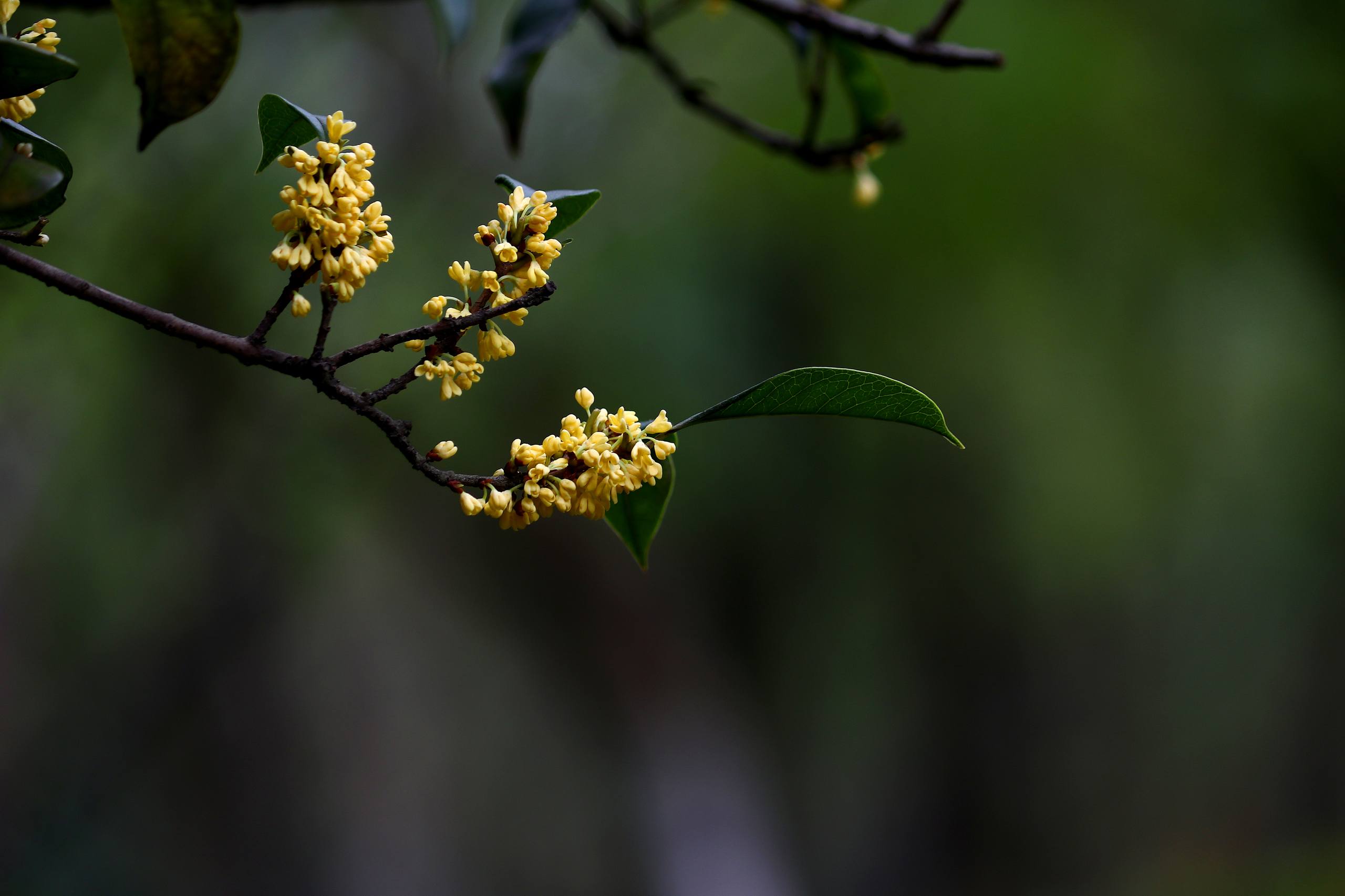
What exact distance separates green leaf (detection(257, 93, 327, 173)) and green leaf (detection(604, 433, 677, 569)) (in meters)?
0.22

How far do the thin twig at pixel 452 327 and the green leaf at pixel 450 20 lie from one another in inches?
14.4

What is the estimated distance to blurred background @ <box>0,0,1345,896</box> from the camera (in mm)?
1775

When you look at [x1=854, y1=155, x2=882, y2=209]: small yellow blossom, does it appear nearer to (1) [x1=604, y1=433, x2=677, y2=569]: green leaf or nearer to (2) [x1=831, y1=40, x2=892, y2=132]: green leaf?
(2) [x1=831, y1=40, x2=892, y2=132]: green leaf

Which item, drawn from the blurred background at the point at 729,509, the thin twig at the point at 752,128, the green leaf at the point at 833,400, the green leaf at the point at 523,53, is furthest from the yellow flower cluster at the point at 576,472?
the blurred background at the point at 729,509

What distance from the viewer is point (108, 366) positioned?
165cm

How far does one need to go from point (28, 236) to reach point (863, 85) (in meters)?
0.70

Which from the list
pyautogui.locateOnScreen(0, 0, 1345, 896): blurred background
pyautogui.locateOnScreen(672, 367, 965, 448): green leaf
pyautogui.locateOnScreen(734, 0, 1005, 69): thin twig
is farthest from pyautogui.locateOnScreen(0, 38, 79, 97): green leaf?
pyautogui.locateOnScreen(0, 0, 1345, 896): blurred background

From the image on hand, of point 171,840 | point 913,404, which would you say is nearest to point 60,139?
point 913,404

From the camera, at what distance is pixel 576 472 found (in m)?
0.36

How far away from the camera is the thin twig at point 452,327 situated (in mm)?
325

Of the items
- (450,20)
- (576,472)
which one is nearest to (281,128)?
(576,472)

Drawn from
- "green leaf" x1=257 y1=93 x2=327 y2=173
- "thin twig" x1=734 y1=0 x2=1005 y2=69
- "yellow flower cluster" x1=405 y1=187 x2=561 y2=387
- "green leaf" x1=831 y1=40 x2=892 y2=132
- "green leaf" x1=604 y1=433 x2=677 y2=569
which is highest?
"thin twig" x1=734 y1=0 x2=1005 y2=69

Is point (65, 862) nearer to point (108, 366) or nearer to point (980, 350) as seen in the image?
point (108, 366)

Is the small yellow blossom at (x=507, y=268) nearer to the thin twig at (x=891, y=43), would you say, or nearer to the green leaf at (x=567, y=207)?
the green leaf at (x=567, y=207)
